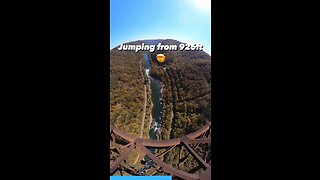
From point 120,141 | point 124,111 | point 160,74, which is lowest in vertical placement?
point 120,141

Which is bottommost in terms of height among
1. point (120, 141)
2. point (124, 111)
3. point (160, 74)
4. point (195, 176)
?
point (195, 176)

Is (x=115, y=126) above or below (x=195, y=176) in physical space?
above

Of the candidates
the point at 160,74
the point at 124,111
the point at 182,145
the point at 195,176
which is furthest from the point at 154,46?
the point at 195,176

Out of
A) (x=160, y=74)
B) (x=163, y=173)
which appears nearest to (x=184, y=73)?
(x=160, y=74)

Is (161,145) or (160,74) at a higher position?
(160,74)

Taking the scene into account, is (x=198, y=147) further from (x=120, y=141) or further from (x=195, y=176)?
(x=120, y=141)

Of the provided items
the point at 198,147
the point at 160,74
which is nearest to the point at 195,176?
the point at 198,147

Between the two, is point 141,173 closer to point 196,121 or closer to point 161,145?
point 161,145

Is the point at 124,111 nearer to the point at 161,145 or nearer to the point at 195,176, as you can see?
the point at 161,145
